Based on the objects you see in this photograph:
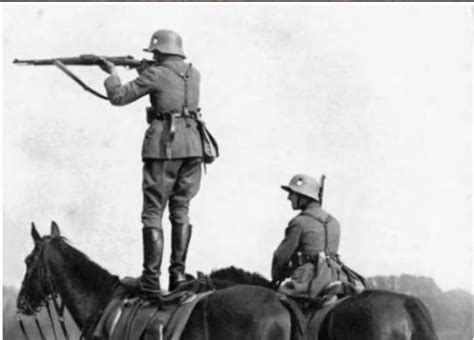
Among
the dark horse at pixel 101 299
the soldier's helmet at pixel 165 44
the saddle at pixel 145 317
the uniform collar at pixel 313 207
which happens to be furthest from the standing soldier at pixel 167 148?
the uniform collar at pixel 313 207

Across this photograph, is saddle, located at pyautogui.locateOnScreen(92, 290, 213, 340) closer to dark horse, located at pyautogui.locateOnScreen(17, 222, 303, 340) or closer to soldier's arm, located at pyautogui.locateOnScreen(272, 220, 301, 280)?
dark horse, located at pyautogui.locateOnScreen(17, 222, 303, 340)

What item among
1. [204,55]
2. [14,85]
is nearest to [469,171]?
[204,55]

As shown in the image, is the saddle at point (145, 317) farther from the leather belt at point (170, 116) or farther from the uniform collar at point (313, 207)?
the uniform collar at point (313, 207)

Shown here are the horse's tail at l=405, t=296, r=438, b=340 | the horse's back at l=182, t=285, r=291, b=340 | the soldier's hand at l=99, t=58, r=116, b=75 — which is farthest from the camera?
the soldier's hand at l=99, t=58, r=116, b=75

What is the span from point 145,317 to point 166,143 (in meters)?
1.63

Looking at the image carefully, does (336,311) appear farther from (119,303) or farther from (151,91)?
(151,91)

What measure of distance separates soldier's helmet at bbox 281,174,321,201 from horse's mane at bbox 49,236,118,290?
6.60 feet

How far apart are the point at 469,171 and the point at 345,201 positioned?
5.31ft

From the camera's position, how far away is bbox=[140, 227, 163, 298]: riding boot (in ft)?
32.2

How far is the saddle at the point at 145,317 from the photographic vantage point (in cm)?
947

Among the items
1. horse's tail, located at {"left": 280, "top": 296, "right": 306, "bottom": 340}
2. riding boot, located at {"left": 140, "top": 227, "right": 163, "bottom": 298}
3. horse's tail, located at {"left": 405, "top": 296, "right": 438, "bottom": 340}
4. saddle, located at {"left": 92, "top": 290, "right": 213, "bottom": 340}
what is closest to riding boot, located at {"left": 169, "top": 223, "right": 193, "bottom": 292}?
riding boot, located at {"left": 140, "top": 227, "right": 163, "bottom": 298}

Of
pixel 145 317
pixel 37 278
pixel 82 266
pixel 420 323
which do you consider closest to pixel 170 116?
pixel 82 266

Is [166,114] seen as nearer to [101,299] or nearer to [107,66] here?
[107,66]

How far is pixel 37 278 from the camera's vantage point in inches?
420
